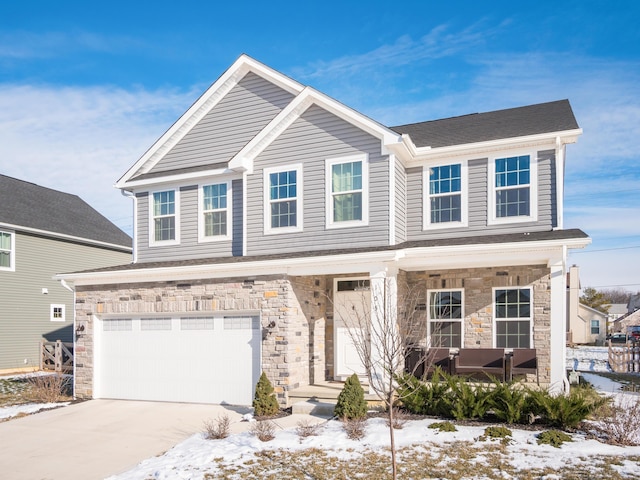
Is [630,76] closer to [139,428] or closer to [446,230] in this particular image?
[446,230]

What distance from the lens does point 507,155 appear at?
12188mm

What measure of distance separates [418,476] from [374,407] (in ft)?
12.3

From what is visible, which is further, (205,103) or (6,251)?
(6,251)

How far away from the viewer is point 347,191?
40.4ft

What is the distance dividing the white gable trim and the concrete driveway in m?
6.36

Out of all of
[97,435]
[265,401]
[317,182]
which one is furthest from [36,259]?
[265,401]

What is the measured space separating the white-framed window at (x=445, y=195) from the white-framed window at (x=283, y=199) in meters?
3.02

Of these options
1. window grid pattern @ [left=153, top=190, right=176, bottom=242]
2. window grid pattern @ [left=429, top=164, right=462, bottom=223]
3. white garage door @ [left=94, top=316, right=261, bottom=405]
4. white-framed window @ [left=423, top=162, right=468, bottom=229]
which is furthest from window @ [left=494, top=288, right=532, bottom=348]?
window grid pattern @ [left=153, top=190, right=176, bottom=242]

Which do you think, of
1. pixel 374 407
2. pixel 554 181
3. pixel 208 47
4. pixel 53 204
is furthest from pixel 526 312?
pixel 53 204

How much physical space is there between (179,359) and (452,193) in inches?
297

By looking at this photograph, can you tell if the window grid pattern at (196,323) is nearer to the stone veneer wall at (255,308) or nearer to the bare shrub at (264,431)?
the stone veneer wall at (255,308)

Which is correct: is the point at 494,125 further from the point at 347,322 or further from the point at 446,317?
the point at 347,322

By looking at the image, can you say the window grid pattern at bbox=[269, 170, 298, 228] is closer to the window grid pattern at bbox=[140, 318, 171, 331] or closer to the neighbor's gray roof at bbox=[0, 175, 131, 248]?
the window grid pattern at bbox=[140, 318, 171, 331]

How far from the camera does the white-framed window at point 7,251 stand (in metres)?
19.8
